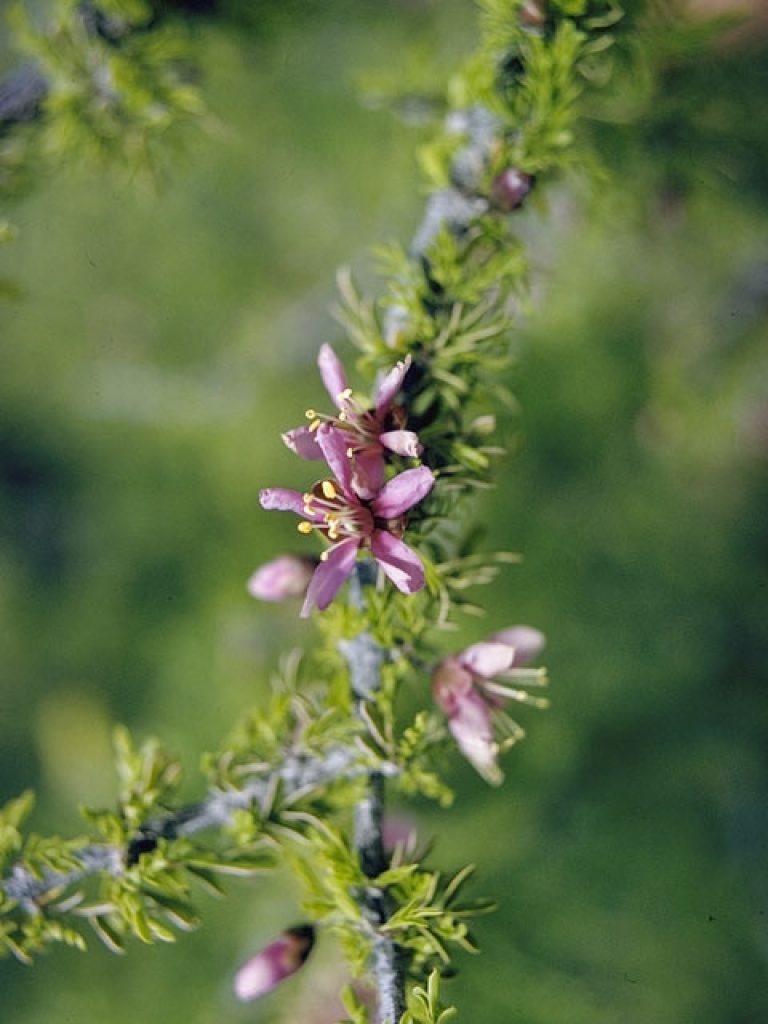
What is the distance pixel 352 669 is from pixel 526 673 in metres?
0.19

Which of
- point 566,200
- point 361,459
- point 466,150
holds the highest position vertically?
point 466,150

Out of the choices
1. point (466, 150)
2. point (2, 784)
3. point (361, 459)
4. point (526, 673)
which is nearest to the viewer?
point (361, 459)

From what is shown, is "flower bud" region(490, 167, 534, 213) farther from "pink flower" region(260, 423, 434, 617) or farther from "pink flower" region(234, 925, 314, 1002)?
"pink flower" region(234, 925, 314, 1002)

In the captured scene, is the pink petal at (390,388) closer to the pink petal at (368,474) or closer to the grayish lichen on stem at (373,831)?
the pink petal at (368,474)

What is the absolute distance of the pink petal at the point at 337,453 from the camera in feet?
2.76

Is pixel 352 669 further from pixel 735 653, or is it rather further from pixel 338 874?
pixel 735 653

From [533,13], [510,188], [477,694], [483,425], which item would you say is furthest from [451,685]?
[533,13]

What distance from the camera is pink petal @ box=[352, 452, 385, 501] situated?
89 centimetres

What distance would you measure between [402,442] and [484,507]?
5.32 ft

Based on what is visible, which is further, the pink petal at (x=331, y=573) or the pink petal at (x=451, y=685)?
the pink petal at (x=451, y=685)

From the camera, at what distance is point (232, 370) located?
3432 millimetres

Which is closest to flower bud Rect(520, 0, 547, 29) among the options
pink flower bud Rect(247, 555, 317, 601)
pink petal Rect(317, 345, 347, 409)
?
pink petal Rect(317, 345, 347, 409)

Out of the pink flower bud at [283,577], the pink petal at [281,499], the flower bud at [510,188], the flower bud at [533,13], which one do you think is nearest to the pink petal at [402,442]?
the pink petal at [281,499]

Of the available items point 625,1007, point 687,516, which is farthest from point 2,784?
point 687,516
